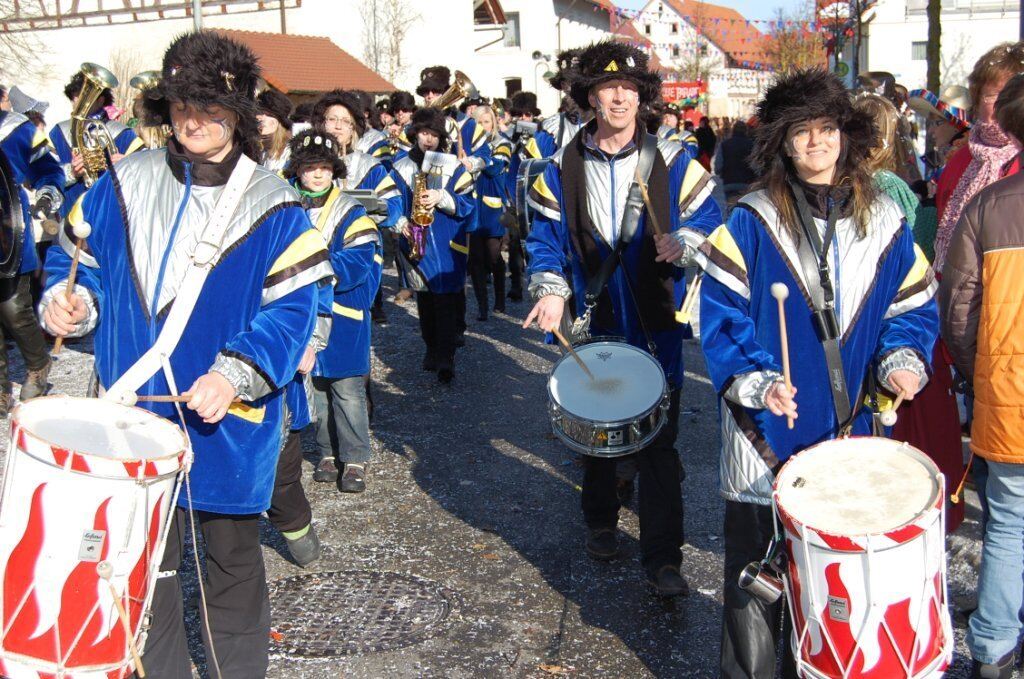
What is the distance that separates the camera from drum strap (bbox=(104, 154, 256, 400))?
3291mm

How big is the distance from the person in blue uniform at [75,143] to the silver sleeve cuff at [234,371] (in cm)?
599

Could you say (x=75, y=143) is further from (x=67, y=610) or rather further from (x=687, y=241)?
(x=67, y=610)

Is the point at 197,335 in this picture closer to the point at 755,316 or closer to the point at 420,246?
the point at 755,316

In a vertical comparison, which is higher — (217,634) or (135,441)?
(135,441)

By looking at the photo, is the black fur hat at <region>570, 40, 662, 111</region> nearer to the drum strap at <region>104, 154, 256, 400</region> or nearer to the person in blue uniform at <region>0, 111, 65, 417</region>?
the drum strap at <region>104, 154, 256, 400</region>

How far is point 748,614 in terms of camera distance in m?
3.53

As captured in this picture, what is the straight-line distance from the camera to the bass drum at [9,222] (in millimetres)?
7000

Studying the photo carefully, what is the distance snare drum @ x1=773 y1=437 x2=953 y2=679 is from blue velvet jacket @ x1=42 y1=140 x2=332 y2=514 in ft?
5.06

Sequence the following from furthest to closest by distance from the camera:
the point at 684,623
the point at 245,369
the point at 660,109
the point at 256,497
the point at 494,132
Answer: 1. the point at 494,132
2. the point at 660,109
3. the point at 684,623
4. the point at 256,497
5. the point at 245,369

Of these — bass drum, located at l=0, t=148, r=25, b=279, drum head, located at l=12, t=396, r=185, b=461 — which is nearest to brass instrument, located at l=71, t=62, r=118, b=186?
bass drum, located at l=0, t=148, r=25, b=279

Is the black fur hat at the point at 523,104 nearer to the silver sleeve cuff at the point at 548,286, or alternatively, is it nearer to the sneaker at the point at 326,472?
the sneaker at the point at 326,472

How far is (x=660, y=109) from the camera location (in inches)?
231

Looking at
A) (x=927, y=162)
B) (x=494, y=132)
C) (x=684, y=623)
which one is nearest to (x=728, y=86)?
(x=494, y=132)

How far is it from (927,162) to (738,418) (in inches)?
225
